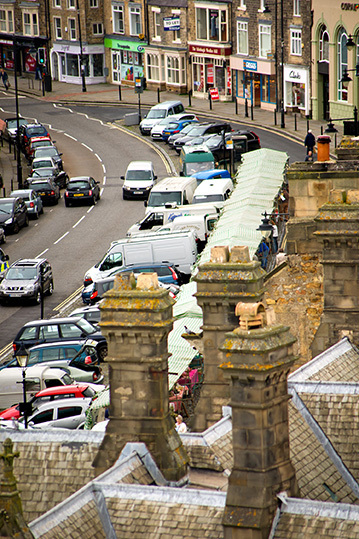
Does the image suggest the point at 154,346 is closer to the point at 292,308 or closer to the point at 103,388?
the point at 292,308

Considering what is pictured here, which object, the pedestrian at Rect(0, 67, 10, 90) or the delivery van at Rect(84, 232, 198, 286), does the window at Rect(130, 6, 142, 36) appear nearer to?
the pedestrian at Rect(0, 67, 10, 90)

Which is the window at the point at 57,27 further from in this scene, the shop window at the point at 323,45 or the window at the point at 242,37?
the shop window at the point at 323,45

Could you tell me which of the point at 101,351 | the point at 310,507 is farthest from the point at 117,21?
the point at 310,507

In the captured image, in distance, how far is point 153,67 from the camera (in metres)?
109

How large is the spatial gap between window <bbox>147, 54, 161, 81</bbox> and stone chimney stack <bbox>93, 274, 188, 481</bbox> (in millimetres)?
93038

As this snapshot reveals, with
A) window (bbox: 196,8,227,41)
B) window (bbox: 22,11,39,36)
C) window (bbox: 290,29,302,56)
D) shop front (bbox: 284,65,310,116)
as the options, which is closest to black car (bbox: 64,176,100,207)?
shop front (bbox: 284,65,310,116)

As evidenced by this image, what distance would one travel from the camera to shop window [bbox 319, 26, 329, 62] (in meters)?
86.2

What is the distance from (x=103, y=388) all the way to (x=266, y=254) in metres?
8.65

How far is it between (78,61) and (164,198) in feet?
191

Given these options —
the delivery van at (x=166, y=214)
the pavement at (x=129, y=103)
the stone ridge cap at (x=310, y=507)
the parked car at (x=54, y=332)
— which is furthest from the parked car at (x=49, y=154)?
the stone ridge cap at (x=310, y=507)

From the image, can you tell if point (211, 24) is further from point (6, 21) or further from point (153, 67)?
point (6, 21)

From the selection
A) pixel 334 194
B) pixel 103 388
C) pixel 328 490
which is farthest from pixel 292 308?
pixel 103 388

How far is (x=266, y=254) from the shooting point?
42.6m

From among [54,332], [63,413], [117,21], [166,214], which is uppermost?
[117,21]
